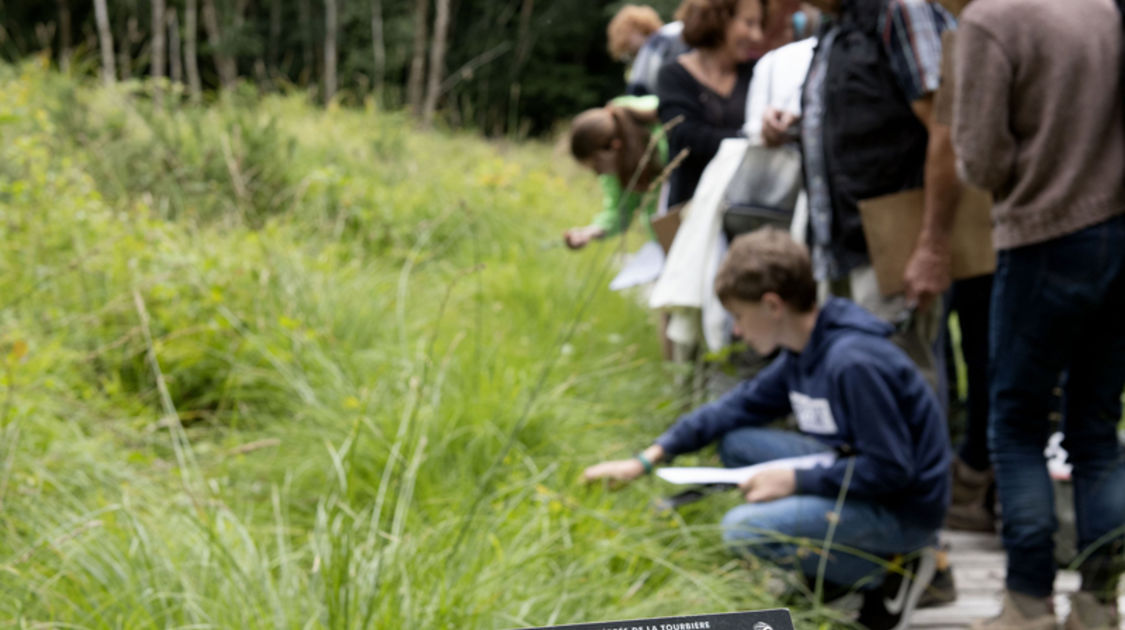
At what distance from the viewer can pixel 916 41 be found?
274 centimetres

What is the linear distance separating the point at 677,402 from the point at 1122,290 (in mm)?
1627

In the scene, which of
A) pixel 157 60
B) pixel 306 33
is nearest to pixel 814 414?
pixel 157 60

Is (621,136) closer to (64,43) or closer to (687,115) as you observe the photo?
(687,115)

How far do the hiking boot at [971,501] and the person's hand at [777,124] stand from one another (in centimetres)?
Answer: 132

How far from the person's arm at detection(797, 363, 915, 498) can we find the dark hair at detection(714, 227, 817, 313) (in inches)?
10.6

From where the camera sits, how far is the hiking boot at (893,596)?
2.70m

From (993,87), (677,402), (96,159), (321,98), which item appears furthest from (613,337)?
(321,98)

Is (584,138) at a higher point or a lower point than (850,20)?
lower

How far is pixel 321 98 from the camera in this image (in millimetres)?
18969

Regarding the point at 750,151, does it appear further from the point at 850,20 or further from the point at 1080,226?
the point at 1080,226

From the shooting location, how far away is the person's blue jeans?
2328 millimetres

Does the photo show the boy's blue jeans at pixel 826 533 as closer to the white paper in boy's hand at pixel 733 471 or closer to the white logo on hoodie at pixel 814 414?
the white paper in boy's hand at pixel 733 471

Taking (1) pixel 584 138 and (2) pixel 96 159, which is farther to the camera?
(2) pixel 96 159

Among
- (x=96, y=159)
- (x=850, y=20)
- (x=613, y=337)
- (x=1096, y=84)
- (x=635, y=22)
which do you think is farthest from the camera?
(x=96, y=159)
